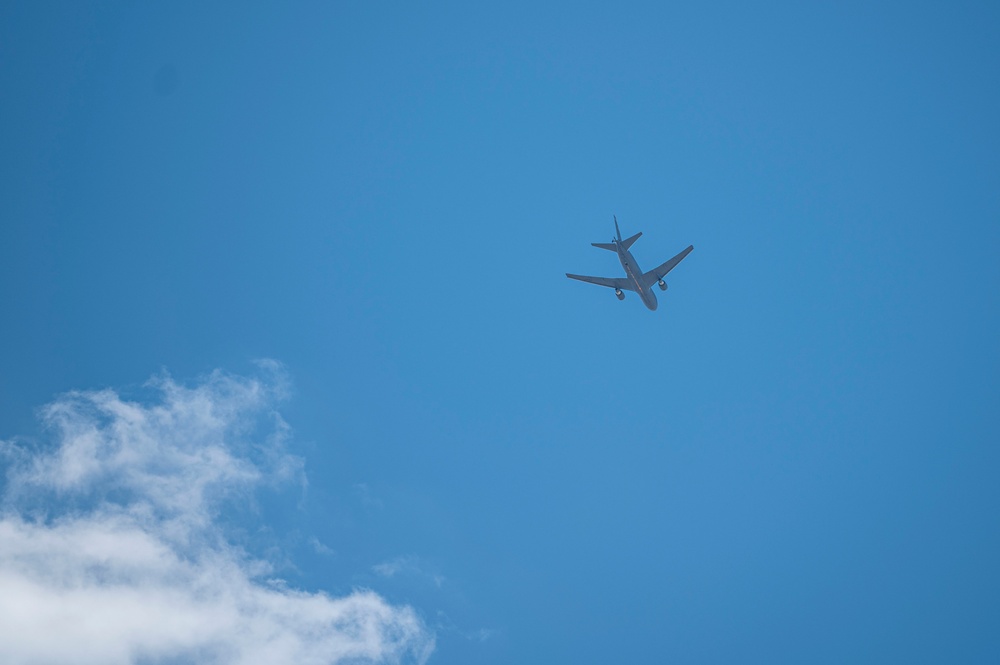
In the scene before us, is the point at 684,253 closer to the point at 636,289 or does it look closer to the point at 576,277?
the point at 636,289

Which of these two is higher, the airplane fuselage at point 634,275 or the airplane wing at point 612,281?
the airplane wing at point 612,281

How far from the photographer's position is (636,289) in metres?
102

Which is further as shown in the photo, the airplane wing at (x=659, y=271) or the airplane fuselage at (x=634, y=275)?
the airplane wing at (x=659, y=271)

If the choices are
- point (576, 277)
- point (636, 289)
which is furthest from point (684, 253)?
point (576, 277)

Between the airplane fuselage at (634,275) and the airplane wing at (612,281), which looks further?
the airplane wing at (612,281)

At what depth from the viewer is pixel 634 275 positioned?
9975 cm

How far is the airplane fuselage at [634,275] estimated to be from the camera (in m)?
98.9

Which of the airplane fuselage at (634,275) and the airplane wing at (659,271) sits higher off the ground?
the airplane wing at (659,271)

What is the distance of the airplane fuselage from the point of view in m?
98.9

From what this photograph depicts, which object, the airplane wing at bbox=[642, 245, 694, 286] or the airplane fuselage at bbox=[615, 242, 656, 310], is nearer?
the airplane fuselage at bbox=[615, 242, 656, 310]

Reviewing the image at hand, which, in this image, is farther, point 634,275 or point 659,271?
point 659,271

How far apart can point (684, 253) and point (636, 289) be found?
7.59 m

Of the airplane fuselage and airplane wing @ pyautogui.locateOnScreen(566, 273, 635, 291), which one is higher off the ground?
airplane wing @ pyautogui.locateOnScreen(566, 273, 635, 291)

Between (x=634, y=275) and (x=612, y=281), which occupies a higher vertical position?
(x=612, y=281)
